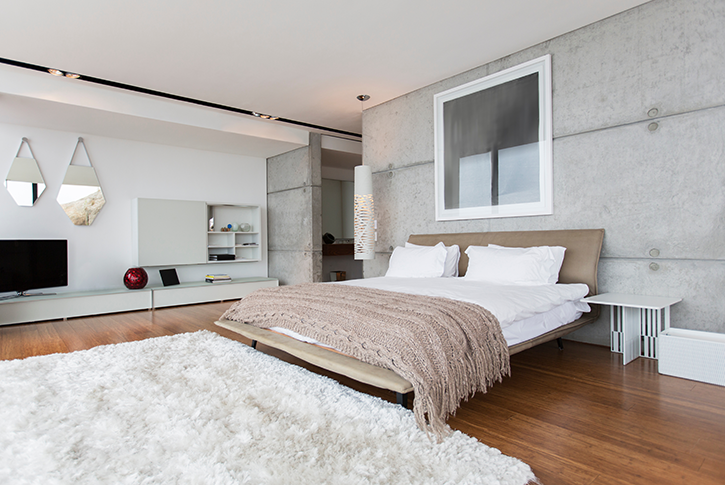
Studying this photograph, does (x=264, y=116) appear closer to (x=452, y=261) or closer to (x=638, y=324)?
(x=452, y=261)

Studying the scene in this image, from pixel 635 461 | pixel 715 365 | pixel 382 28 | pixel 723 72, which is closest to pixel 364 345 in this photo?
pixel 635 461

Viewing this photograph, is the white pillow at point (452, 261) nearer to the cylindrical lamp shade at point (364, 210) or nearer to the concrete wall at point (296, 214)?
the cylindrical lamp shade at point (364, 210)

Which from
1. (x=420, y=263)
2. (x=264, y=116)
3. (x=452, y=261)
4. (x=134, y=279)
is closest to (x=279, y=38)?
(x=264, y=116)

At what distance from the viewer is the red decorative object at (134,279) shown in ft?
18.5

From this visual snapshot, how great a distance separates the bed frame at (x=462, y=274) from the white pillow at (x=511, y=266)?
258mm

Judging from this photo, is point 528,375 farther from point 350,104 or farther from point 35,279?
point 35,279

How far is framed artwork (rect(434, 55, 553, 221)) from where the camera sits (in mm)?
3770

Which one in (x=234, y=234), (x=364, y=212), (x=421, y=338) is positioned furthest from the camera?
(x=234, y=234)

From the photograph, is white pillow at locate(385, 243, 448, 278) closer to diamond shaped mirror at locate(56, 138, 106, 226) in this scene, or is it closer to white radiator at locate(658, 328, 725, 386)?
white radiator at locate(658, 328, 725, 386)

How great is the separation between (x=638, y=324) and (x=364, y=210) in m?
3.01

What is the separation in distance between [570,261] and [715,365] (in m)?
1.18

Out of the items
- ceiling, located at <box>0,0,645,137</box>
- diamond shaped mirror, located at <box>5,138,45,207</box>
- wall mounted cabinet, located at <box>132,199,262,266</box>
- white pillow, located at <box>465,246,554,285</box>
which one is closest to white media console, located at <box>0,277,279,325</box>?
wall mounted cabinet, located at <box>132,199,262,266</box>

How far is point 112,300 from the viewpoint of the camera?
5.37 meters

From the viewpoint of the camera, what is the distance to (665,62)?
308cm
